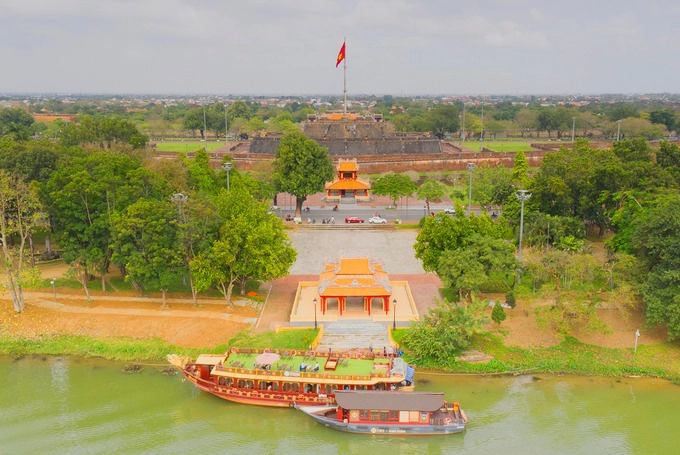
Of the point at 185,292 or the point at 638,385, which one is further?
the point at 185,292

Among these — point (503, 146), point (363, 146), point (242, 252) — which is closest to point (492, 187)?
point (242, 252)

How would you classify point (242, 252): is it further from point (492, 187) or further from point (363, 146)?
point (363, 146)

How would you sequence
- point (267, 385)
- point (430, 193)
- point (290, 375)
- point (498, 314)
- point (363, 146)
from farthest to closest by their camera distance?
1. point (363, 146)
2. point (430, 193)
3. point (498, 314)
4. point (267, 385)
5. point (290, 375)

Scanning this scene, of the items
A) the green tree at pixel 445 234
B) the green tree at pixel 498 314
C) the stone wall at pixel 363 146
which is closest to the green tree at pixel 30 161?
the green tree at pixel 445 234

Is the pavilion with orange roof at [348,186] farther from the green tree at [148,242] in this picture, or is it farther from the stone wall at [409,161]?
the green tree at [148,242]

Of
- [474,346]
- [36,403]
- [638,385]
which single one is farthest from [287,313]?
[638,385]

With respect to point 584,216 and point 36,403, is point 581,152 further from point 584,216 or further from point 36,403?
Answer: point 36,403
